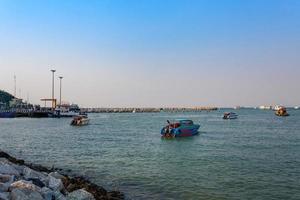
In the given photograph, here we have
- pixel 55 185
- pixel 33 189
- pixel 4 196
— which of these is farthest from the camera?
pixel 55 185

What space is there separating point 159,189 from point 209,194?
258cm

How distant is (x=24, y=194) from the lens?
10.8 meters

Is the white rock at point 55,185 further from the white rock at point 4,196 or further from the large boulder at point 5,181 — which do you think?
the white rock at point 4,196

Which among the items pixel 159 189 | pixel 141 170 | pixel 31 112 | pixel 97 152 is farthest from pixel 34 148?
pixel 31 112

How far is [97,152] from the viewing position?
33719 mm

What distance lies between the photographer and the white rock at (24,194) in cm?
1056

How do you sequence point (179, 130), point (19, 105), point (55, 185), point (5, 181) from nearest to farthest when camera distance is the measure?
point (5, 181) → point (55, 185) → point (179, 130) → point (19, 105)

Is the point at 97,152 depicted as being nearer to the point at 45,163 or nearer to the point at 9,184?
the point at 45,163

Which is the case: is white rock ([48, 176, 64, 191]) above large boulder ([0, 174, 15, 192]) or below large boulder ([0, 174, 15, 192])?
below

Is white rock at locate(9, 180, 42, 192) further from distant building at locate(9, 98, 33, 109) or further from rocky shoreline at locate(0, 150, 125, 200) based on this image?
distant building at locate(9, 98, 33, 109)

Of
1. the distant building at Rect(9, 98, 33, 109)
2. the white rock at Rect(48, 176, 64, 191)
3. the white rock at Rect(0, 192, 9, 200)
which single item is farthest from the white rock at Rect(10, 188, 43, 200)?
the distant building at Rect(9, 98, 33, 109)

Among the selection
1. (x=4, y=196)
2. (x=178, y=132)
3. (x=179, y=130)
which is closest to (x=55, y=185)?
(x=4, y=196)

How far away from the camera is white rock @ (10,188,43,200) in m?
10.6

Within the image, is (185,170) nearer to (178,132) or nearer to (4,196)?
(4,196)
